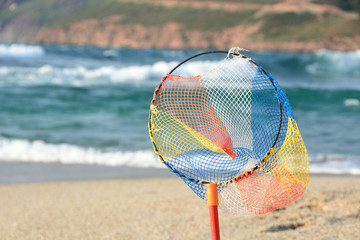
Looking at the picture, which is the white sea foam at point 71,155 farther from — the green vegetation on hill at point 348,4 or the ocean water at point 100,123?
the green vegetation on hill at point 348,4

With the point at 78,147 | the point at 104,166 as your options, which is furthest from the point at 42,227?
the point at 78,147

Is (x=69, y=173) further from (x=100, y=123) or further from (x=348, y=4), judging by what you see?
(x=348, y=4)

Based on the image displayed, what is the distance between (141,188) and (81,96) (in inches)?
395

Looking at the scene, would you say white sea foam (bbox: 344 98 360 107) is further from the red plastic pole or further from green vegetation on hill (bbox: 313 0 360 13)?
green vegetation on hill (bbox: 313 0 360 13)

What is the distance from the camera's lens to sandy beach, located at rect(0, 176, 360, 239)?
146 inches

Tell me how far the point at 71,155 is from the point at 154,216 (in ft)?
13.0

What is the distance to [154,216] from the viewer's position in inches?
165

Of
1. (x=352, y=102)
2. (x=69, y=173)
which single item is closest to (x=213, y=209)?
(x=69, y=173)

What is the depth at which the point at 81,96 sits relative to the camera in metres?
15.1

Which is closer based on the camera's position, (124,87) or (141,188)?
(141,188)

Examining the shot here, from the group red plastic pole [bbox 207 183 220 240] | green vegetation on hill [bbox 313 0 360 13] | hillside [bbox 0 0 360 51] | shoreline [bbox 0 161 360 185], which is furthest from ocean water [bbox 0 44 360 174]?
green vegetation on hill [bbox 313 0 360 13]

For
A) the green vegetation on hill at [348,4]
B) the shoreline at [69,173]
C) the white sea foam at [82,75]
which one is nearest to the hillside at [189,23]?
the green vegetation on hill at [348,4]

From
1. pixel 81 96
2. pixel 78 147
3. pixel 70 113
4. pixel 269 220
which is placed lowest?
pixel 269 220

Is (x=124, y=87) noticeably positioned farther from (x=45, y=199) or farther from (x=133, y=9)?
(x=133, y=9)
